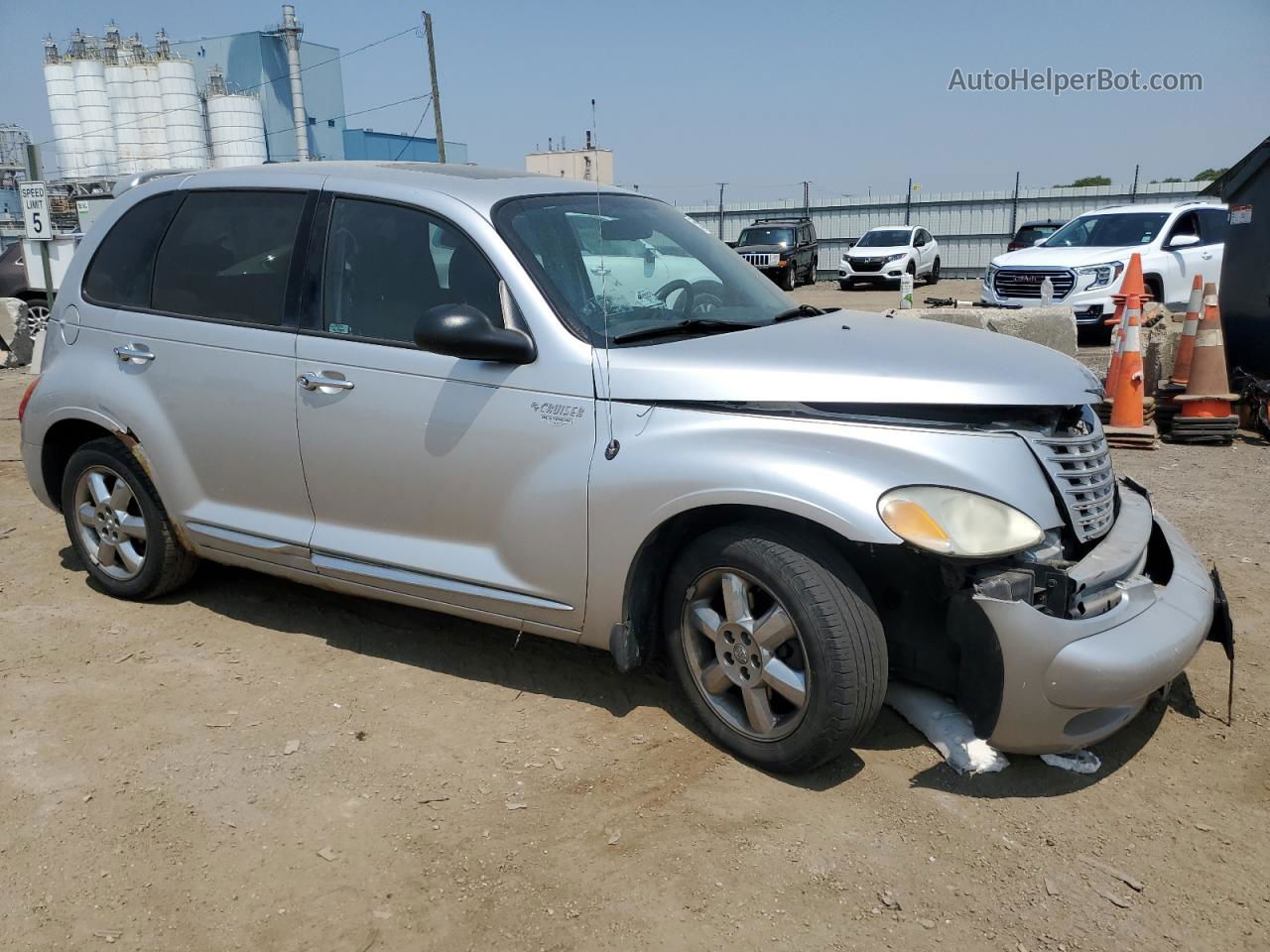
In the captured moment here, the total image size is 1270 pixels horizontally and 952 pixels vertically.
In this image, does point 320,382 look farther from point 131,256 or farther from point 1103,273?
point 1103,273

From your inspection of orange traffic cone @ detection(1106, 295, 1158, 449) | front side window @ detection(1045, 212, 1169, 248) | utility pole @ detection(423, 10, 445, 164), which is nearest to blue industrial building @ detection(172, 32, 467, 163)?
utility pole @ detection(423, 10, 445, 164)

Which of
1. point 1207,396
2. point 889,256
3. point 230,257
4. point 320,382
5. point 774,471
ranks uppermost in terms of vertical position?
point 230,257

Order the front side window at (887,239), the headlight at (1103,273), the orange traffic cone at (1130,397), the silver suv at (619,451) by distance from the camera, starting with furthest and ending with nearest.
Result: the front side window at (887,239) < the headlight at (1103,273) < the orange traffic cone at (1130,397) < the silver suv at (619,451)

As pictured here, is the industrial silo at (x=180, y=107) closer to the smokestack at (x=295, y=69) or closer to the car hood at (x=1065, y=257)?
the smokestack at (x=295, y=69)

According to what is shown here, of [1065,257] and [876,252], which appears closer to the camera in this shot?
[1065,257]

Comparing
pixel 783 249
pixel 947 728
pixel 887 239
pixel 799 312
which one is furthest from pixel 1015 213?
pixel 947 728

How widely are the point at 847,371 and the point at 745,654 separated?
3.06 ft

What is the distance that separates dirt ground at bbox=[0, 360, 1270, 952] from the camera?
256cm

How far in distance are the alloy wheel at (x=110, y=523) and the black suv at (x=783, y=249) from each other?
73.3ft

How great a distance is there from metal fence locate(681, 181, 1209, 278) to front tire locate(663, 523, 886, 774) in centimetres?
2776

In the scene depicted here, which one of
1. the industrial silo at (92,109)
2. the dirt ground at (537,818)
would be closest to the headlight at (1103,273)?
the dirt ground at (537,818)

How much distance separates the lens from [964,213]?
30.5 meters

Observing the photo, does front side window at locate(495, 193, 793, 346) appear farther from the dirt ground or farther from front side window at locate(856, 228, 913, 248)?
front side window at locate(856, 228, 913, 248)

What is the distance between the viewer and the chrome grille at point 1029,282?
43.4 ft
